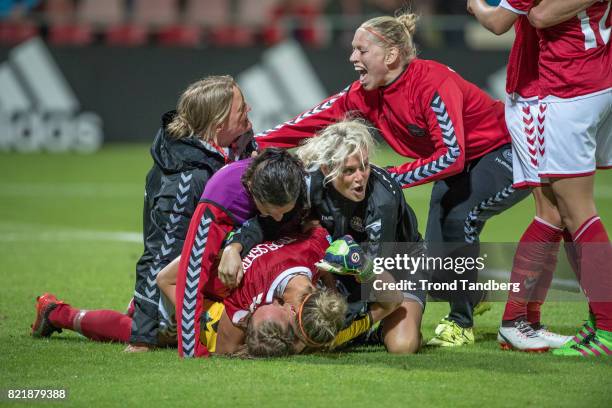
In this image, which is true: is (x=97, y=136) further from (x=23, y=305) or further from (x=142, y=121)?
(x=23, y=305)

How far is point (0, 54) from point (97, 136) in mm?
2215

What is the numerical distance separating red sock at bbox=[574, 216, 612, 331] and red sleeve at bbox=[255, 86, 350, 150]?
5.74 ft

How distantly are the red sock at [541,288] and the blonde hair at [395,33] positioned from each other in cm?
147

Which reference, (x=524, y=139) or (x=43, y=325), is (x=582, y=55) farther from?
(x=43, y=325)

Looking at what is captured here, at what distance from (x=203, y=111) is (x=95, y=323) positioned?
1.33 metres

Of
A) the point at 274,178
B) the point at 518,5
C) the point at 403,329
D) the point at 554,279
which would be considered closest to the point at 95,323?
the point at 274,178

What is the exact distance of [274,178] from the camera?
4781 mm

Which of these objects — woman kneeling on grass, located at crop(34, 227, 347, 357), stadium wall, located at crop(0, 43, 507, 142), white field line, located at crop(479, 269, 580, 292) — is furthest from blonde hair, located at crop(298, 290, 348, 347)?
stadium wall, located at crop(0, 43, 507, 142)

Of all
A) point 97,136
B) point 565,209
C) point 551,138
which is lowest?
point 97,136

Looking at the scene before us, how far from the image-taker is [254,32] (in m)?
18.2

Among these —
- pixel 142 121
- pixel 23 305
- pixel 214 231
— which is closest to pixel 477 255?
pixel 214 231

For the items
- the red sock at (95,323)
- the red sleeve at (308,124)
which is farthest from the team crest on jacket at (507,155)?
the red sock at (95,323)

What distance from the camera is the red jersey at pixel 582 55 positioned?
4.92 m

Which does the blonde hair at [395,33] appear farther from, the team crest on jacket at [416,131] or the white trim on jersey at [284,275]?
the white trim on jersey at [284,275]
